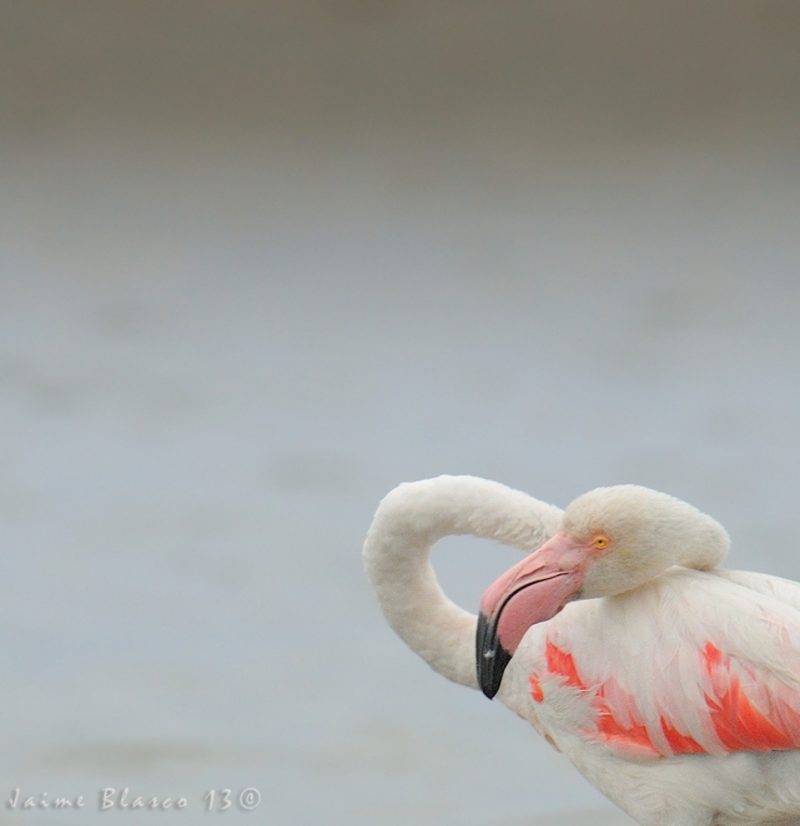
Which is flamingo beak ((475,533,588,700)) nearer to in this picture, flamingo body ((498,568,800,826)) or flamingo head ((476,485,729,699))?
flamingo head ((476,485,729,699))

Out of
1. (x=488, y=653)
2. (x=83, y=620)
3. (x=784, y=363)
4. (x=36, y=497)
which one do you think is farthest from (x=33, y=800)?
(x=784, y=363)

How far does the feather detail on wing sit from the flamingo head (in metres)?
0.06

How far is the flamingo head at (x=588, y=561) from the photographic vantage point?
1.95m

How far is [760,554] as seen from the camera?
372 cm

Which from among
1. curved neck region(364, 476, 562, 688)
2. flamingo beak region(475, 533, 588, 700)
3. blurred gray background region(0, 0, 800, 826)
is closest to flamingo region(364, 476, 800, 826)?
flamingo beak region(475, 533, 588, 700)

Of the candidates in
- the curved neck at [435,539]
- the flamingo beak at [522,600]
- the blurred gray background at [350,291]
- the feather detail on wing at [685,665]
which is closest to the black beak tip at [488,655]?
the flamingo beak at [522,600]

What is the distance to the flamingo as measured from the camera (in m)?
1.95

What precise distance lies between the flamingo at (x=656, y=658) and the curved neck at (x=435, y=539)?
13 centimetres

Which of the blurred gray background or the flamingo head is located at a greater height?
the blurred gray background

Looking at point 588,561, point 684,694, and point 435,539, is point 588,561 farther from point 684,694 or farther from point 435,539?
point 435,539

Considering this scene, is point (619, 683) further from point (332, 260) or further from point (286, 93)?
point (286, 93)

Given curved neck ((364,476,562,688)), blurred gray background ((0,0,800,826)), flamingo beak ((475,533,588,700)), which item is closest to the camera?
flamingo beak ((475,533,588,700))

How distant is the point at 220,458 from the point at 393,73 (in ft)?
3.91

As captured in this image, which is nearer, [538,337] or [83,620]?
[83,620]
